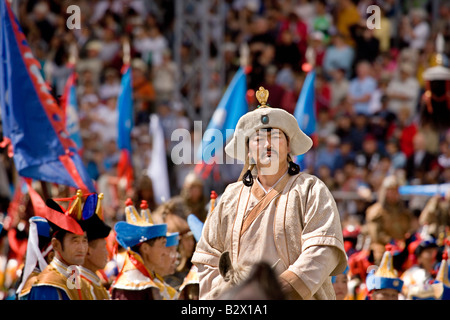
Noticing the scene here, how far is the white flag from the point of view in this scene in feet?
44.0

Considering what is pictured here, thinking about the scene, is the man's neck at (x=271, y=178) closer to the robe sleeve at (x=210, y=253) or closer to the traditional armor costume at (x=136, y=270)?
the robe sleeve at (x=210, y=253)

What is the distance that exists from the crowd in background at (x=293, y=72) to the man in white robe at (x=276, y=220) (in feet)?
26.4

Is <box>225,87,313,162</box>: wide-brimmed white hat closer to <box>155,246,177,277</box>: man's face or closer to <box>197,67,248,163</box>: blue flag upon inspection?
<box>155,246,177,277</box>: man's face

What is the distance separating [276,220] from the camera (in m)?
5.77

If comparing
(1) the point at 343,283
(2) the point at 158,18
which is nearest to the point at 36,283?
(1) the point at 343,283

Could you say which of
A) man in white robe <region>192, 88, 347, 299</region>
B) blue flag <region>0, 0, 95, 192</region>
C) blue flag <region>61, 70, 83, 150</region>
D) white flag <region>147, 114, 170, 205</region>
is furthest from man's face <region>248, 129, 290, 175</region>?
white flag <region>147, 114, 170, 205</region>

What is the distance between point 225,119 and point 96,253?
5.82 m

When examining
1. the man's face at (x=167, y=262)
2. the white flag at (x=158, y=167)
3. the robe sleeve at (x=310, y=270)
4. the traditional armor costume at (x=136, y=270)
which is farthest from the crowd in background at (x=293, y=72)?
the robe sleeve at (x=310, y=270)

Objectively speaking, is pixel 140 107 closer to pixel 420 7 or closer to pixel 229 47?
pixel 229 47

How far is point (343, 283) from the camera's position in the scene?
7797mm

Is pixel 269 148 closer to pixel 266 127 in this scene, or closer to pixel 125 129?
pixel 266 127

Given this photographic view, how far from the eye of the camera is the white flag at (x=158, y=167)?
13406 mm

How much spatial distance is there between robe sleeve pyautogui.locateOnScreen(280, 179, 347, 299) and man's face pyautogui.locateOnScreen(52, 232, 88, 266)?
172 cm

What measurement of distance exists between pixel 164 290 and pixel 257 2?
36.5 ft
